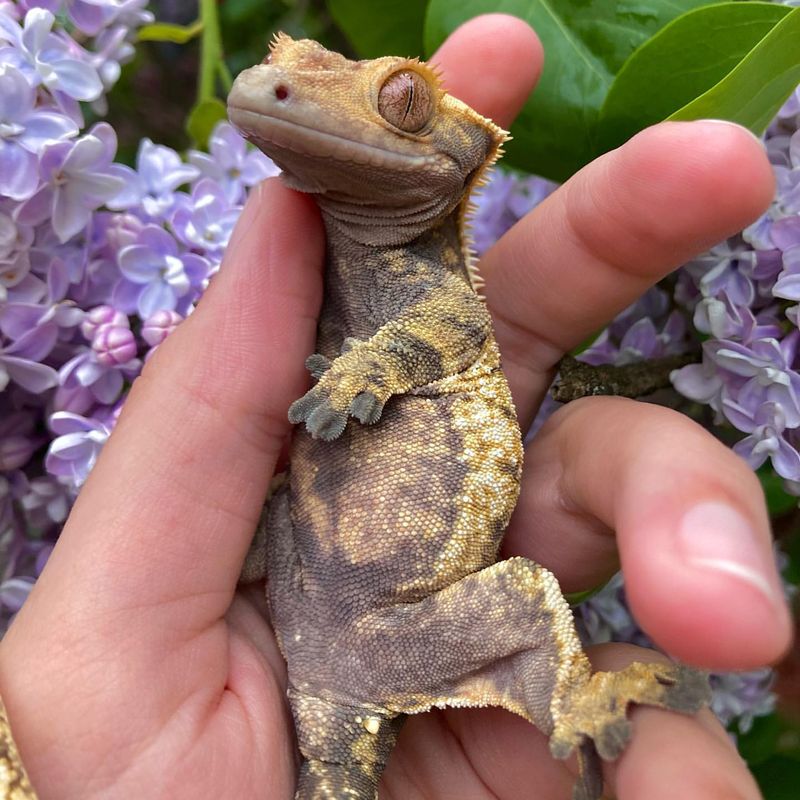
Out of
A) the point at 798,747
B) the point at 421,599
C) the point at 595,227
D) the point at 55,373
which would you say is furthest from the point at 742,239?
the point at 798,747

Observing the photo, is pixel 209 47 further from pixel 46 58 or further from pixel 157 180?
pixel 46 58

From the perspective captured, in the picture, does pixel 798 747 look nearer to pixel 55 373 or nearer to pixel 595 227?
pixel 595 227

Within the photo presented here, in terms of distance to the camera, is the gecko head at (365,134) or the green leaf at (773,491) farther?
the green leaf at (773,491)

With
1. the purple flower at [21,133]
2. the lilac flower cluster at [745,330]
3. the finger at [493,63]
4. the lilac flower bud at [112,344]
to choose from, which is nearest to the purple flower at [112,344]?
the lilac flower bud at [112,344]

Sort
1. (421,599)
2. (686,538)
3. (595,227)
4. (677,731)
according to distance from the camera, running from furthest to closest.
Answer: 1. (595,227)
2. (421,599)
3. (677,731)
4. (686,538)

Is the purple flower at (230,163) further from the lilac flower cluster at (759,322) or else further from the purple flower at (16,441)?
the lilac flower cluster at (759,322)
